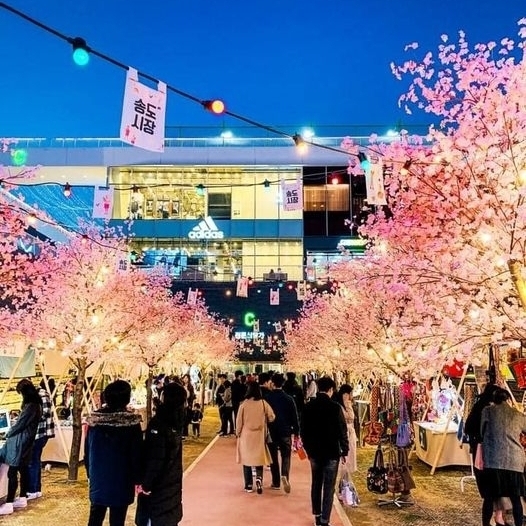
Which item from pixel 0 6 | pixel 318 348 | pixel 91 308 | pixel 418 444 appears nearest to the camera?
pixel 0 6

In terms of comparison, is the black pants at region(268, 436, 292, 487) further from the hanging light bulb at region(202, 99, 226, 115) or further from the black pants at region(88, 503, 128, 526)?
the hanging light bulb at region(202, 99, 226, 115)

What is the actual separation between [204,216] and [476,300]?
39485mm

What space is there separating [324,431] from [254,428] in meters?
2.12

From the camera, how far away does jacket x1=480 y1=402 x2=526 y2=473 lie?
21.6 feet

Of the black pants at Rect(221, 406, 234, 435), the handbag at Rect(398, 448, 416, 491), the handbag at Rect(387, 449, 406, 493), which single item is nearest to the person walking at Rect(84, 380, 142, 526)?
the handbag at Rect(387, 449, 406, 493)

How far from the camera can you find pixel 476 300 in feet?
24.3

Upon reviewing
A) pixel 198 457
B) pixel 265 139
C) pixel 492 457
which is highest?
pixel 265 139

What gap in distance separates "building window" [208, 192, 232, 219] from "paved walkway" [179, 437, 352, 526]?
35128mm

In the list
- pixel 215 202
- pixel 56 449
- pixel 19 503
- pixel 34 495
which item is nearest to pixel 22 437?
pixel 19 503

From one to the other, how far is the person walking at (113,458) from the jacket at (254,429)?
4.00 metres

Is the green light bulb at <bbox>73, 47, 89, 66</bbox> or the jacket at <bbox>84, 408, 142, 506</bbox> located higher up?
the green light bulb at <bbox>73, 47, 89, 66</bbox>

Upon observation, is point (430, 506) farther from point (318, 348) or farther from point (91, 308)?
point (318, 348)

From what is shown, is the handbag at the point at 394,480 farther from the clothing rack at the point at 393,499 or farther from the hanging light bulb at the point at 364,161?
the hanging light bulb at the point at 364,161

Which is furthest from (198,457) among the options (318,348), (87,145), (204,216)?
(87,145)
